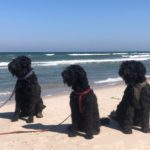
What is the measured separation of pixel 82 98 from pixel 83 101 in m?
0.05

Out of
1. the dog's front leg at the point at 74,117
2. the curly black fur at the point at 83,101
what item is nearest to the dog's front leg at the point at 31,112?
the dog's front leg at the point at 74,117

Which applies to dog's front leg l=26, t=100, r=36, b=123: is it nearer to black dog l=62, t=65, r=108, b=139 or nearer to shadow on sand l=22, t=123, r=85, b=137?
shadow on sand l=22, t=123, r=85, b=137

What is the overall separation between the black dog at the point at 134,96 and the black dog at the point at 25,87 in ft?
5.69

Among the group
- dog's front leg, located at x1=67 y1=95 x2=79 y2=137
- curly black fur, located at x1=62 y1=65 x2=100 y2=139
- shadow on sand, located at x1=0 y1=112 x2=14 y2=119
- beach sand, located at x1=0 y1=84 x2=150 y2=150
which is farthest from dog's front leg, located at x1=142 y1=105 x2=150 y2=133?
shadow on sand, located at x1=0 y1=112 x2=14 y2=119

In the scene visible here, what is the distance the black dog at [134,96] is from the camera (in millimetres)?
5961

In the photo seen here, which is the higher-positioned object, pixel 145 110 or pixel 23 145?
pixel 145 110

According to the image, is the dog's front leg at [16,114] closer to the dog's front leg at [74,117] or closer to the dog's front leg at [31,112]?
the dog's front leg at [31,112]

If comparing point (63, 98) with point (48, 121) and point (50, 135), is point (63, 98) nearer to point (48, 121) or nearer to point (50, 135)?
point (48, 121)

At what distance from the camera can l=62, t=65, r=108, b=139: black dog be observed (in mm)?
5766

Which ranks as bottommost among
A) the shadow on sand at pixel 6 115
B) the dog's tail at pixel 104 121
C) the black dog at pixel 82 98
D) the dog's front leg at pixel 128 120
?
the shadow on sand at pixel 6 115

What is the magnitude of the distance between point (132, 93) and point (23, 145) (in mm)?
1892

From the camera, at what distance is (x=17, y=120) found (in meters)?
7.19

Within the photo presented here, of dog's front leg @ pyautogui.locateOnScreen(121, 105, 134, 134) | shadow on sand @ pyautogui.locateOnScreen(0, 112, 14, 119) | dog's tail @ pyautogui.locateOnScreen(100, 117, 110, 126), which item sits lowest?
shadow on sand @ pyautogui.locateOnScreen(0, 112, 14, 119)

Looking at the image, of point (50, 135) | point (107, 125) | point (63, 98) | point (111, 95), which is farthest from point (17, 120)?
point (111, 95)
